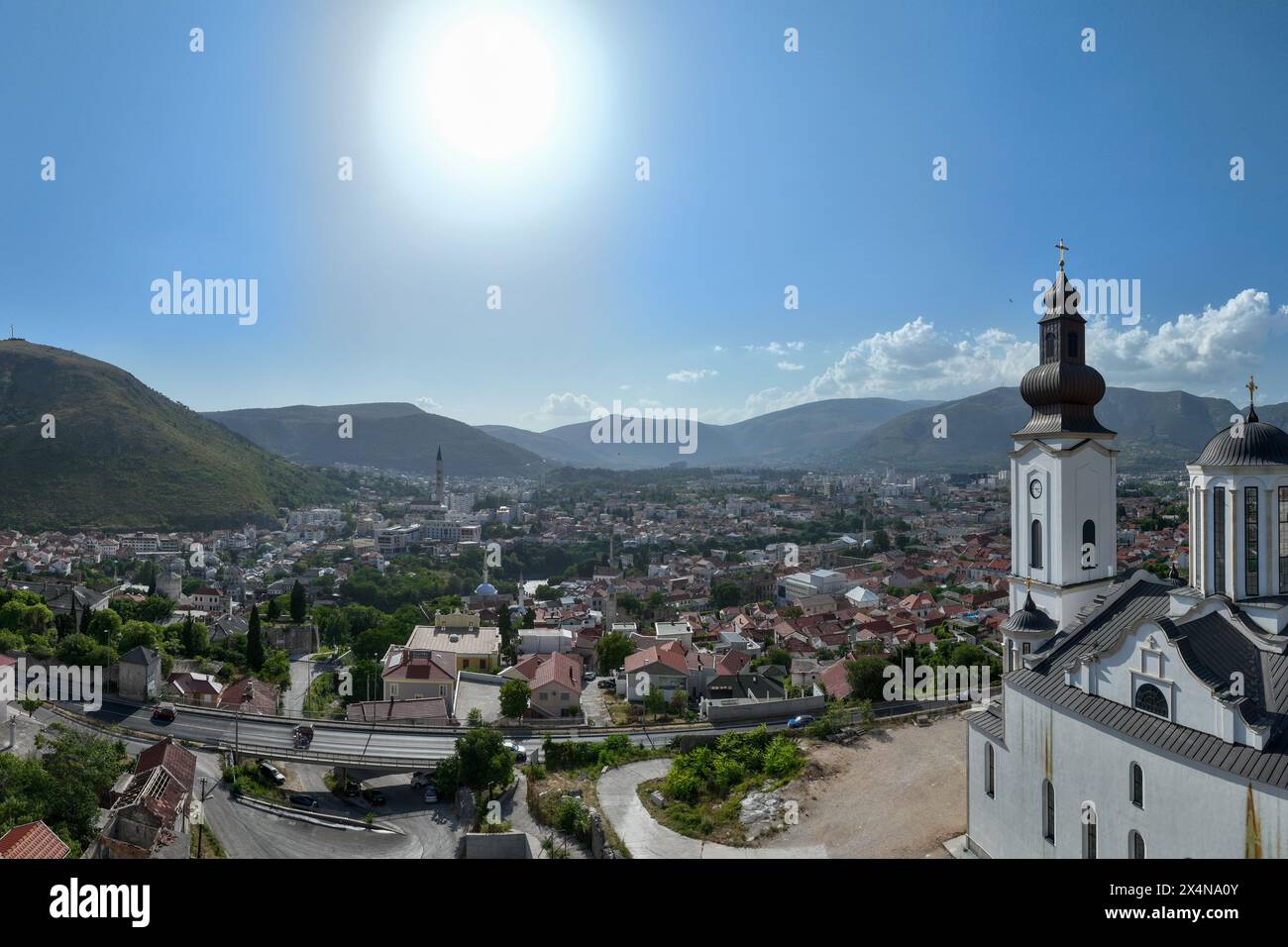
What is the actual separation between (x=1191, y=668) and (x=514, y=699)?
17142 millimetres

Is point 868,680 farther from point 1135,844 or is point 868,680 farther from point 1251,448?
point 1251,448

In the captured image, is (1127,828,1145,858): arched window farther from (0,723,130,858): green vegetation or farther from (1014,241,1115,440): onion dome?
(0,723,130,858): green vegetation

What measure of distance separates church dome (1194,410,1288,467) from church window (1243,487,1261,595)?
0.38m

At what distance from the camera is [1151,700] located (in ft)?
27.6

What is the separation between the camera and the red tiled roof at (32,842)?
10.2m

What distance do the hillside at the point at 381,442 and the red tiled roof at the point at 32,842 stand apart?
167m

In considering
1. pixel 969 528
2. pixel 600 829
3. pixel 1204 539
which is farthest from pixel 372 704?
pixel 969 528

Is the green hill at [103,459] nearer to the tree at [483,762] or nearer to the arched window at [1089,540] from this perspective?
the tree at [483,762]

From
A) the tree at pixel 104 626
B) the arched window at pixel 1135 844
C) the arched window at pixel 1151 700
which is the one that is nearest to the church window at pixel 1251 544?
the arched window at pixel 1151 700

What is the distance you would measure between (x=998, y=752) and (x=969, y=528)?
233ft

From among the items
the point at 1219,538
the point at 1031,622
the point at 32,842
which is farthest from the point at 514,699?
the point at 1219,538

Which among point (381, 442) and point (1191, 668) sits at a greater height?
point (381, 442)
